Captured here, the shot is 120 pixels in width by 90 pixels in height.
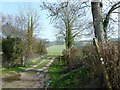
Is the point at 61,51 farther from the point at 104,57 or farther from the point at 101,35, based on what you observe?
the point at 104,57

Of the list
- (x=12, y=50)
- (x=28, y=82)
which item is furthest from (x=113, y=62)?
(x=12, y=50)

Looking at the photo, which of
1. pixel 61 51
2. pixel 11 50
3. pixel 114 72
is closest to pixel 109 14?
pixel 114 72

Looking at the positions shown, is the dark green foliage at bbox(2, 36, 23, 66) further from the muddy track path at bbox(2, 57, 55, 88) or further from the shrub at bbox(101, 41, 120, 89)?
the shrub at bbox(101, 41, 120, 89)

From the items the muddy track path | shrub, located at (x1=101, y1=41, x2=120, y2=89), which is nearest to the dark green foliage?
the muddy track path

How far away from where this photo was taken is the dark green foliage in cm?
747

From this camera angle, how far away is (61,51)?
915cm

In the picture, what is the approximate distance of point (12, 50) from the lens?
7.52 m

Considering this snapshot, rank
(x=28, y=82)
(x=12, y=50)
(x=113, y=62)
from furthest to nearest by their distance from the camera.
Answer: (x=12, y=50)
(x=28, y=82)
(x=113, y=62)

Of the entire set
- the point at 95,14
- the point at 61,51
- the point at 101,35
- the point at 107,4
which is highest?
the point at 107,4

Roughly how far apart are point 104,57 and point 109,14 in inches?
141

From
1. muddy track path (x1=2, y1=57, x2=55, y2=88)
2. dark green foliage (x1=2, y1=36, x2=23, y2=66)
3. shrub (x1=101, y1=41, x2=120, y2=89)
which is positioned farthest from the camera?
dark green foliage (x1=2, y1=36, x2=23, y2=66)

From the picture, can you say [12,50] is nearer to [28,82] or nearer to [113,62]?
[28,82]

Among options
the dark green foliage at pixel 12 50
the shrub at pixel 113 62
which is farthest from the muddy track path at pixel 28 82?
the dark green foliage at pixel 12 50

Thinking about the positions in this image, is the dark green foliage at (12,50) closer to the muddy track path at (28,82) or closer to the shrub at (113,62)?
the muddy track path at (28,82)
